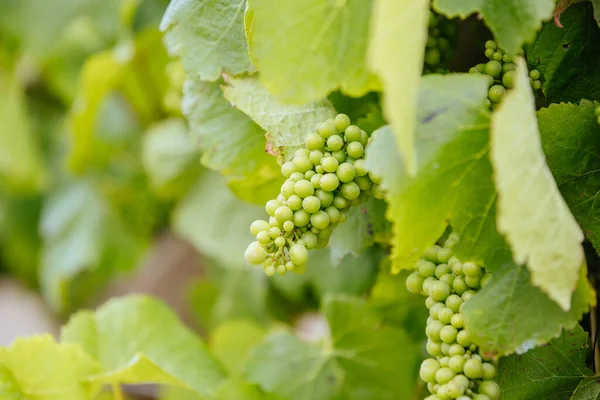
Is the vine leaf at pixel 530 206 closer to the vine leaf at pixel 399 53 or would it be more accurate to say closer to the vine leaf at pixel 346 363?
the vine leaf at pixel 399 53

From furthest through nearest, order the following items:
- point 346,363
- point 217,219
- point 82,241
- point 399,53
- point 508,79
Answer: point 82,241 < point 217,219 < point 346,363 < point 508,79 < point 399,53

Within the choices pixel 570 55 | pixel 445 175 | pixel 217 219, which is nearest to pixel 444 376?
pixel 445 175

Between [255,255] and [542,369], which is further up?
[255,255]

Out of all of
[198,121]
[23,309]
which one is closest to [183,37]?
[198,121]

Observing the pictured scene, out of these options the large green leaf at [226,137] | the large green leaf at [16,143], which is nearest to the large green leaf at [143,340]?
the large green leaf at [226,137]

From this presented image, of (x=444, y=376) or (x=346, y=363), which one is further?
(x=346, y=363)

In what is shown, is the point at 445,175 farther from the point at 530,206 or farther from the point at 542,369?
the point at 542,369

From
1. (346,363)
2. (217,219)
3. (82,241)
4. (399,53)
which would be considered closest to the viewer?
(399,53)
